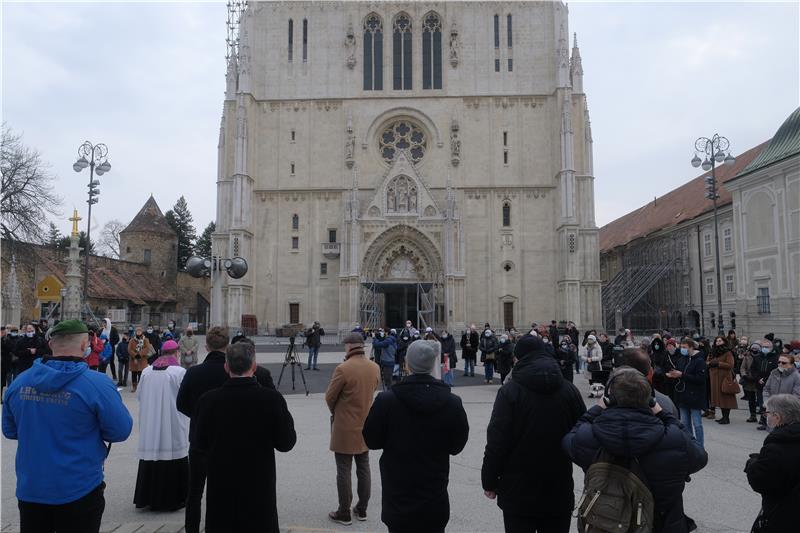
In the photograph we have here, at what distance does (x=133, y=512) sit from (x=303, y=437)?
3834 mm

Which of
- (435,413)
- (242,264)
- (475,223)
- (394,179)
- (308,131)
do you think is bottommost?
(435,413)

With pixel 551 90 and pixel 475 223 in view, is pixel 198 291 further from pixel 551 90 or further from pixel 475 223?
pixel 551 90

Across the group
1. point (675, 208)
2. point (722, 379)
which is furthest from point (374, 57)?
point (722, 379)

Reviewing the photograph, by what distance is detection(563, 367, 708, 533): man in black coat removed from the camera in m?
3.22

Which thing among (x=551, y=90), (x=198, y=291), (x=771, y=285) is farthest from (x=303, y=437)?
(x=198, y=291)

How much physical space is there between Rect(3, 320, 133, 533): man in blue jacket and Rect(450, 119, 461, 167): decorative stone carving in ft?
119

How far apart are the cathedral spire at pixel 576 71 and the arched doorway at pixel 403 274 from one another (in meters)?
14.0

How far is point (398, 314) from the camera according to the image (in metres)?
39.8

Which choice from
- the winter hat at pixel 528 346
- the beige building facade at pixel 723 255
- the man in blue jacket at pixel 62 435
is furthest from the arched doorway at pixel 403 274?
the man in blue jacket at pixel 62 435

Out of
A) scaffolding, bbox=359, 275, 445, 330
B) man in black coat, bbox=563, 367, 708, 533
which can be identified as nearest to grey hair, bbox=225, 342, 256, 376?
man in black coat, bbox=563, 367, 708, 533

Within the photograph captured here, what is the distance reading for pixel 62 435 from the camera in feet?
11.7

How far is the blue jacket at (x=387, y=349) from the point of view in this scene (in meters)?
14.3

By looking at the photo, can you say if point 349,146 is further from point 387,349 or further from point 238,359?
point 238,359

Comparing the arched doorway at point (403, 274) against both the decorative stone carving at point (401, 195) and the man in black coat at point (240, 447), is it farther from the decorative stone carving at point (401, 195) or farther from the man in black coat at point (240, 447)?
the man in black coat at point (240, 447)
